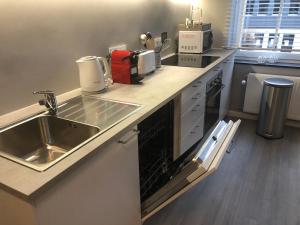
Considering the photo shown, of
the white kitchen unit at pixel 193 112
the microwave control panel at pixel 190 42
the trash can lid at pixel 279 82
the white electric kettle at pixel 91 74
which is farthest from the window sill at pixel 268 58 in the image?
the white electric kettle at pixel 91 74

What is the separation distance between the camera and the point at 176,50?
2.97 m

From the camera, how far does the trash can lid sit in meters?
2.70

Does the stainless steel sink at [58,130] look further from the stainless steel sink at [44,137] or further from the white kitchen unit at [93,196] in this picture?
the white kitchen unit at [93,196]

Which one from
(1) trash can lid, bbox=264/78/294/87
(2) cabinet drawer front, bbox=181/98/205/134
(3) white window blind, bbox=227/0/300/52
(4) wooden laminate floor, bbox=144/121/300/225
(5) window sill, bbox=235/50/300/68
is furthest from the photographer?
(5) window sill, bbox=235/50/300/68

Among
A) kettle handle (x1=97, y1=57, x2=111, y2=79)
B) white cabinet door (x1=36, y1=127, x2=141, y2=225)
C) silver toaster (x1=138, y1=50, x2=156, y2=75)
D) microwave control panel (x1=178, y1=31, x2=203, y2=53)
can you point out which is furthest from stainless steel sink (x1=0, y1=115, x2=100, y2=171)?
microwave control panel (x1=178, y1=31, x2=203, y2=53)

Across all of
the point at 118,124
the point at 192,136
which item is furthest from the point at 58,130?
the point at 192,136

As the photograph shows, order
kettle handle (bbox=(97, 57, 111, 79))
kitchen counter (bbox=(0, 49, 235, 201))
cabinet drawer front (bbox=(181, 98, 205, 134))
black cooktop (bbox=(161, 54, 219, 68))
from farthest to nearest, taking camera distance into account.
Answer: black cooktop (bbox=(161, 54, 219, 68)), cabinet drawer front (bbox=(181, 98, 205, 134)), kettle handle (bbox=(97, 57, 111, 79)), kitchen counter (bbox=(0, 49, 235, 201))

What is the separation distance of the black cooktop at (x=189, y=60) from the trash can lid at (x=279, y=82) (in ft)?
2.26

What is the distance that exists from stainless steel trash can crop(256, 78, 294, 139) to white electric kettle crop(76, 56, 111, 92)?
6.43 feet

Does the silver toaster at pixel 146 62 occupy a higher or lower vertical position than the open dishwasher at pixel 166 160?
higher

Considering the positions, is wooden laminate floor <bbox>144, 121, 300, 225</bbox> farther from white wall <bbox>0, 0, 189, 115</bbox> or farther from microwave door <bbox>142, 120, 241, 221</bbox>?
white wall <bbox>0, 0, 189, 115</bbox>

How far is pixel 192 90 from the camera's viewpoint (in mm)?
1932

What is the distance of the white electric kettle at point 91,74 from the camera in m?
1.54

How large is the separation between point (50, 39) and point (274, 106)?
2373 millimetres
